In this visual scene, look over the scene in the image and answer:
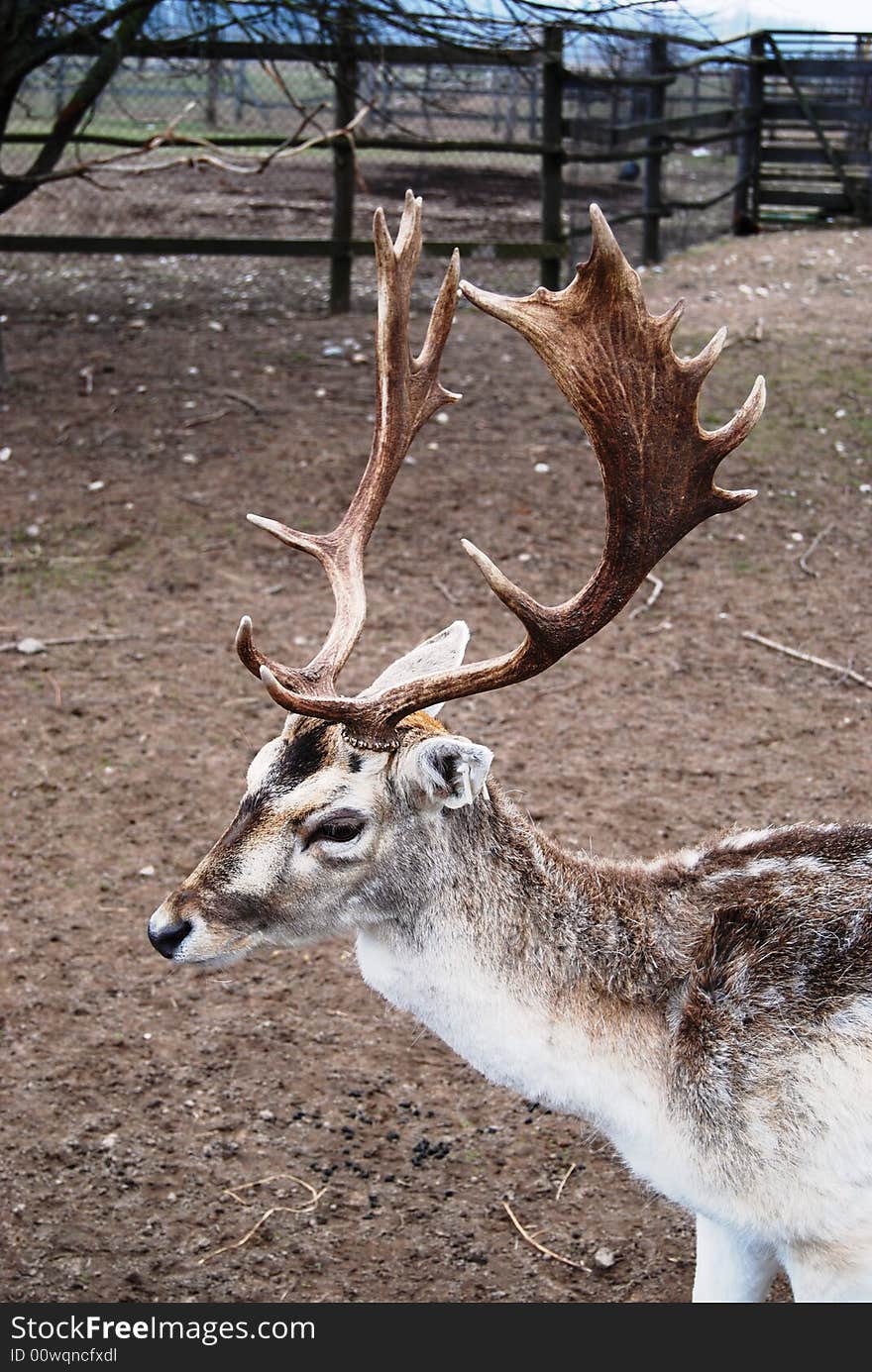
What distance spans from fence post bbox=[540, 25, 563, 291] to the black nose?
28.2 ft

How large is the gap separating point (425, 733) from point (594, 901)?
0.55 meters

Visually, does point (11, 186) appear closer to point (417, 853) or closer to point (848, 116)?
point (417, 853)

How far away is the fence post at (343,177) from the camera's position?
33.4 ft

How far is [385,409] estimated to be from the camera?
13.0 ft

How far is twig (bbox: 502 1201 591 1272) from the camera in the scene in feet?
12.3

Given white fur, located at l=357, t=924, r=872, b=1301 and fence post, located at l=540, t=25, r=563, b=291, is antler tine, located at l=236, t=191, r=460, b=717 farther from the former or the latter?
fence post, located at l=540, t=25, r=563, b=291

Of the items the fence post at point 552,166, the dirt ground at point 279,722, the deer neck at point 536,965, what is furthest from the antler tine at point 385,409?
the fence post at point 552,166

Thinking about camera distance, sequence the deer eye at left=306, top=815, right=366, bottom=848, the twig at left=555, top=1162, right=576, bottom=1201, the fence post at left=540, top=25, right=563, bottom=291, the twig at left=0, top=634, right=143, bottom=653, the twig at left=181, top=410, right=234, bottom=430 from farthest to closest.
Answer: the fence post at left=540, top=25, right=563, bottom=291 < the twig at left=181, top=410, right=234, bottom=430 < the twig at left=0, top=634, right=143, bottom=653 < the twig at left=555, top=1162, right=576, bottom=1201 < the deer eye at left=306, top=815, right=366, bottom=848

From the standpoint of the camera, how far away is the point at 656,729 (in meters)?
6.11

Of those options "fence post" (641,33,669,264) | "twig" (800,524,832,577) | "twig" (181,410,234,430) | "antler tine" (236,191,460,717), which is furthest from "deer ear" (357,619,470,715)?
"fence post" (641,33,669,264)

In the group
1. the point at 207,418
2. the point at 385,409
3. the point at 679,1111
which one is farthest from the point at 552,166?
the point at 679,1111

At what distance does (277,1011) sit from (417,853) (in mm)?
1614

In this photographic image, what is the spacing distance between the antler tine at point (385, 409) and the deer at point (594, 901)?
1.47ft

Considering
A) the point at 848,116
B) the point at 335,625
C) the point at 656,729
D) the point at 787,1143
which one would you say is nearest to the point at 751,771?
the point at 656,729
